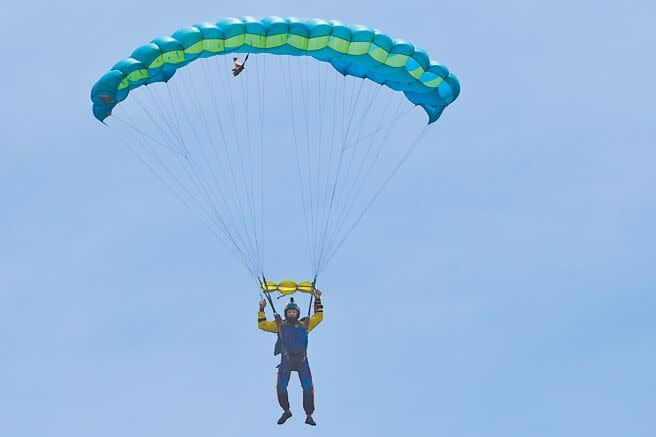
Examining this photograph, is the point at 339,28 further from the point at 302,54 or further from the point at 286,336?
the point at 286,336

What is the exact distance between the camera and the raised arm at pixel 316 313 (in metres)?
34.6

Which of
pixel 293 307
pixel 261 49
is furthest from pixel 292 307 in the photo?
pixel 261 49

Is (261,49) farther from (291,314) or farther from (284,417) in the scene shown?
(284,417)

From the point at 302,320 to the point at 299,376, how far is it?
3.54ft

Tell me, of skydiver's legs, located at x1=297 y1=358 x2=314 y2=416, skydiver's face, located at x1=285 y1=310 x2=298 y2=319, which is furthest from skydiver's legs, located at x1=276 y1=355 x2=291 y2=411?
skydiver's face, located at x1=285 y1=310 x2=298 y2=319

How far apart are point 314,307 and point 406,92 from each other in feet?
16.6

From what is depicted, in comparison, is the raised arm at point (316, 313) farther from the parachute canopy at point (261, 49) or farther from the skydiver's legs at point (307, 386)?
the parachute canopy at point (261, 49)

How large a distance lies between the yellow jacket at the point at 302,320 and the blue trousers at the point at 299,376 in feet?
1.84

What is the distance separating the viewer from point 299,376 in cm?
3422

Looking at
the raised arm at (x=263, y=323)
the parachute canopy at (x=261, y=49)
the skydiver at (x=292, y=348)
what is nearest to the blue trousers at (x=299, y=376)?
the skydiver at (x=292, y=348)

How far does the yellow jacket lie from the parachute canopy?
4.68 meters

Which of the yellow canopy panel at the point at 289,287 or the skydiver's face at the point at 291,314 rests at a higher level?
the yellow canopy panel at the point at 289,287

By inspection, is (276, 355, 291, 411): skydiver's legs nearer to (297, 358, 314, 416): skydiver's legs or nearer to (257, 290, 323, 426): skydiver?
(257, 290, 323, 426): skydiver

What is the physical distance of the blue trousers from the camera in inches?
1336
